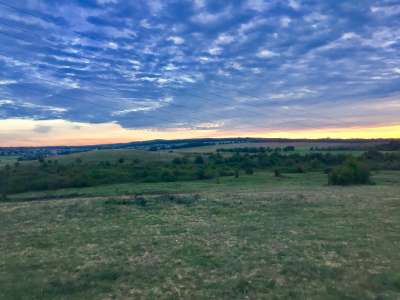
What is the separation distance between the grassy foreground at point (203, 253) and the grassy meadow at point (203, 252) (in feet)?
0.11

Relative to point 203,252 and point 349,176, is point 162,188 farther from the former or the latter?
point 203,252

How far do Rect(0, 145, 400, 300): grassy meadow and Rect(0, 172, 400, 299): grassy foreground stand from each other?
34mm

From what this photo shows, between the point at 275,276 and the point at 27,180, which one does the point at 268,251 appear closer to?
the point at 275,276

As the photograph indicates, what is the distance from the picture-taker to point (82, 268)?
11.2m

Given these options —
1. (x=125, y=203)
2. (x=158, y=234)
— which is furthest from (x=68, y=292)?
(x=125, y=203)

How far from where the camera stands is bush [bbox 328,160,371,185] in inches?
1515

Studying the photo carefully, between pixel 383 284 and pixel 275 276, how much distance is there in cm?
298

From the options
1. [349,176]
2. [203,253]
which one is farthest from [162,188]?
[203,253]

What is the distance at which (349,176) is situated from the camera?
3891 cm

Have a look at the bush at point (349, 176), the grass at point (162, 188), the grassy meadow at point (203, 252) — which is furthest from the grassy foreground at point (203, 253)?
the bush at point (349, 176)

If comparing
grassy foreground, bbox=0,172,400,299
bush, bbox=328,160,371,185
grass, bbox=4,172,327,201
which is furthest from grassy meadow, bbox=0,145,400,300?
bush, bbox=328,160,371,185

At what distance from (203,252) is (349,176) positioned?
31.3 metres

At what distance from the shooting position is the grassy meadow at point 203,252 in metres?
9.39

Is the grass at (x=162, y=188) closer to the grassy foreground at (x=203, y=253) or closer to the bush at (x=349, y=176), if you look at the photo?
the bush at (x=349, y=176)
